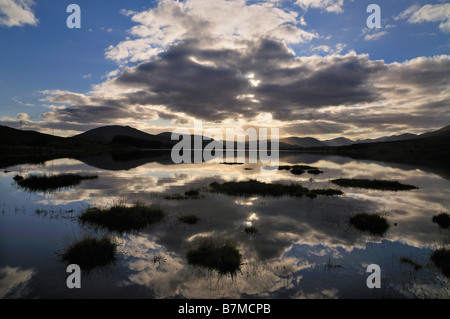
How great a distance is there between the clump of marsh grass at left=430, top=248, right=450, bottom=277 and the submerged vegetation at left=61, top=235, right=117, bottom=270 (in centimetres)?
1730

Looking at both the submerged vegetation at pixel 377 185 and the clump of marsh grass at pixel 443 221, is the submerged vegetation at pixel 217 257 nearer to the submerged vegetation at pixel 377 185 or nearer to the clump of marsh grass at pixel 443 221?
the clump of marsh grass at pixel 443 221

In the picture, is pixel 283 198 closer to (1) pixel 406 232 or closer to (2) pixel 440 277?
(1) pixel 406 232

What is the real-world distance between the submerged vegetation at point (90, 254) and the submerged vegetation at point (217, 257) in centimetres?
428

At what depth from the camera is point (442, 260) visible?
41.4 ft

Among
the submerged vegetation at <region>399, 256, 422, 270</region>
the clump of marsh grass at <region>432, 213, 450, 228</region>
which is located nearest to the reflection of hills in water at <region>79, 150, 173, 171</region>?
the submerged vegetation at <region>399, 256, 422, 270</region>

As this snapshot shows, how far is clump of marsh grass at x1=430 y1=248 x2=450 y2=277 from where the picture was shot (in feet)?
38.0

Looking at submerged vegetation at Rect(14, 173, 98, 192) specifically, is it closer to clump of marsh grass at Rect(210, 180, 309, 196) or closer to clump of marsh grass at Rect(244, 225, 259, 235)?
clump of marsh grass at Rect(210, 180, 309, 196)

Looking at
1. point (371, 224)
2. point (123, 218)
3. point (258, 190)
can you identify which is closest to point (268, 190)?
point (258, 190)

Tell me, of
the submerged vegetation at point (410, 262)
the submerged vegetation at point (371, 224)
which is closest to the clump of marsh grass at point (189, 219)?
the submerged vegetation at point (371, 224)

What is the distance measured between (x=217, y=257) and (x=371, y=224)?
538 inches

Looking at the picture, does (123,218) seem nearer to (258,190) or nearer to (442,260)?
(258,190)
